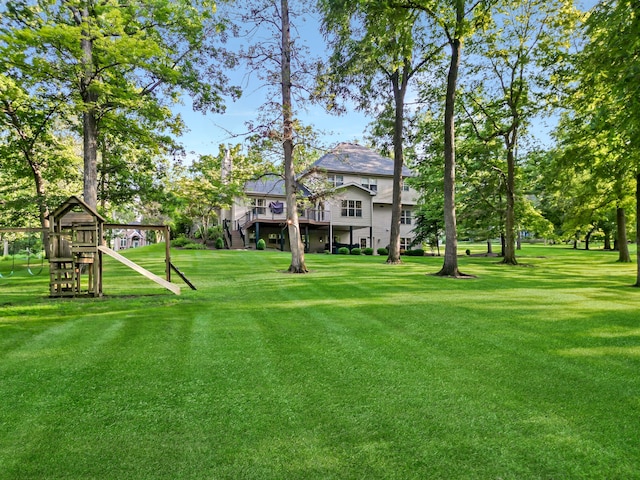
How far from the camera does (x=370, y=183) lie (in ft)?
115

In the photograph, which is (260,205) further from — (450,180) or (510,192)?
(450,180)

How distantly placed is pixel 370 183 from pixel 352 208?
395 cm

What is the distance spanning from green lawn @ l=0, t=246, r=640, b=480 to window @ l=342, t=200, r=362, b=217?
2490 cm

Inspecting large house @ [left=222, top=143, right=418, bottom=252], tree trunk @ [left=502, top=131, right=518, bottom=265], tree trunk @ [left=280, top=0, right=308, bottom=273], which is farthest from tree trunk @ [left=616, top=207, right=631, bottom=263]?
tree trunk @ [left=280, top=0, right=308, bottom=273]

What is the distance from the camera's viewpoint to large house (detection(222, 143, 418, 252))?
102 ft

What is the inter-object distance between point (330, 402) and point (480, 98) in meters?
20.9

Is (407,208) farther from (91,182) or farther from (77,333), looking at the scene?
(77,333)

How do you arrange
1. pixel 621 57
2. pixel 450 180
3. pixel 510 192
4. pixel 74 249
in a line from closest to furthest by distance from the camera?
pixel 621 57 → pixel 74 249 → pixel 450 180 → pixel 510 192

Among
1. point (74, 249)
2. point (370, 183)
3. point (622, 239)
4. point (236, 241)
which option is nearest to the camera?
point (74, 249)

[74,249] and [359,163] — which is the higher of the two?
[359,163]

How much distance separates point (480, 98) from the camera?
2038 cm

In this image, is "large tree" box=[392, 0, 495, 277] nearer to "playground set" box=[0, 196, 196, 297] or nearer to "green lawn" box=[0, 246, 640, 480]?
"green lawn" box=[0, 246, 640, 480]

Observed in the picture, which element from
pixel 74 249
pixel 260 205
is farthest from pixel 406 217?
pixel 74 249

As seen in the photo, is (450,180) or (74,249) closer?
(74,249)
